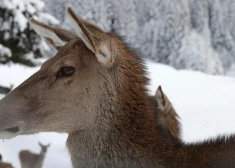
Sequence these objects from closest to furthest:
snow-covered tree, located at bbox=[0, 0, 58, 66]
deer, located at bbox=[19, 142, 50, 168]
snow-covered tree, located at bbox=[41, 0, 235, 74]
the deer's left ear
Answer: the deer's left ear
deer, located at bbox=[19, 142, 50, 168]
snow-covered tree, located at bbox=[0, 0, 58, 66]
snow-covered tree, located at bbox=[41, 0, 235, 74]

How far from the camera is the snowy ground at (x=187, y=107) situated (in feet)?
25.2

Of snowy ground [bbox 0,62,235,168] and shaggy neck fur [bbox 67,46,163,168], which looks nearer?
shaggy neck fur [bbox 67,46,163,168]

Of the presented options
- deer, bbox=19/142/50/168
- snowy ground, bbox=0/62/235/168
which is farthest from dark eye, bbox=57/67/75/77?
deer, bbox=19/142/50/168

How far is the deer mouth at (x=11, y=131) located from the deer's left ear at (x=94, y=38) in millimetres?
696

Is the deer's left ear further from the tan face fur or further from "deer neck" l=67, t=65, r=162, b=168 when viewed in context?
"deer neck" l=67, t=65, r=162, b=168

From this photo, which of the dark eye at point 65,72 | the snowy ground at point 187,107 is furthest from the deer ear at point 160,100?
the dark eye at point 65,72

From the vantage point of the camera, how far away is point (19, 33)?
953cm

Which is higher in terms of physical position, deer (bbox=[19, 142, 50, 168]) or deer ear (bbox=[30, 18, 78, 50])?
deer ear (bbox=[30, 18, 78, 50])

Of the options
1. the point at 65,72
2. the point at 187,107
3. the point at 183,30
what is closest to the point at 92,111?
the point at 65,72

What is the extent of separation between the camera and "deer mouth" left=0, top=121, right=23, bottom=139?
11.0 ft

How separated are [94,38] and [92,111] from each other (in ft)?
1.72

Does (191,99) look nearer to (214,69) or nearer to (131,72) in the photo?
(131,72)

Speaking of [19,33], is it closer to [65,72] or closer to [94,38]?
[65,72]

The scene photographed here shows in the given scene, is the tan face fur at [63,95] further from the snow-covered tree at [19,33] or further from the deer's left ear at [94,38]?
the snow-covered tree at [19,33]
